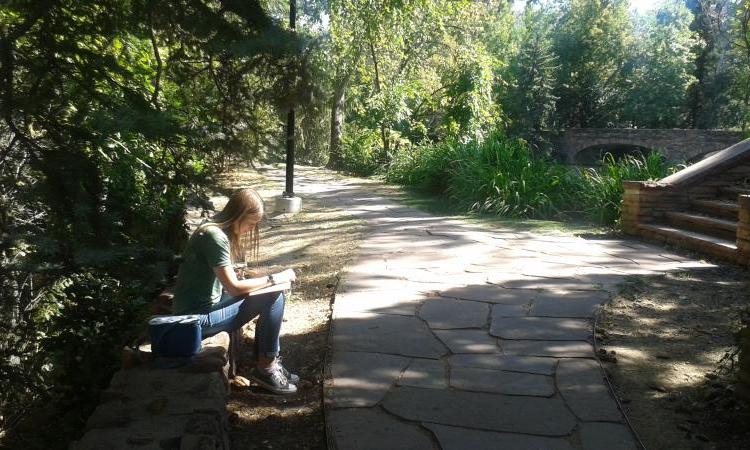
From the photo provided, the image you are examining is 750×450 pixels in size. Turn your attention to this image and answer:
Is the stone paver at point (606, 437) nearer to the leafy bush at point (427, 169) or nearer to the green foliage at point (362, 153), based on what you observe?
the leafy bush at point (427, 169)

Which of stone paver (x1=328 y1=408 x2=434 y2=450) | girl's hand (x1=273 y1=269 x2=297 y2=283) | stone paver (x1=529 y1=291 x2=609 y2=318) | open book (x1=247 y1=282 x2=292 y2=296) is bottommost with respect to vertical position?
stone paver (x1=328 y1=408 x2=434 y2=450)

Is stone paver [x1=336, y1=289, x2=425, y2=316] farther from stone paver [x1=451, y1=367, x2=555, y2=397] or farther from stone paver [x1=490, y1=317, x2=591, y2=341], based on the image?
stone paver [x1=451, y1=367, x2=555, y2=397]

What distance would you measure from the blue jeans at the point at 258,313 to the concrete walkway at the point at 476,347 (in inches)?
16.8

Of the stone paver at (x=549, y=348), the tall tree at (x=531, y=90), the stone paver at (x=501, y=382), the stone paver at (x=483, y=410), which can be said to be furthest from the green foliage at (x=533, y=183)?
the tall tree at (x=531, y=90)

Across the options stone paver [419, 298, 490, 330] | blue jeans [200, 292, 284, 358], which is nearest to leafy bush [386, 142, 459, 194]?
stone paver [419, 298, 490, 330]

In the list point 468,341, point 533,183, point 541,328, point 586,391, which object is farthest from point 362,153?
point 586,391

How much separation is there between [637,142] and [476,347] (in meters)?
27.9

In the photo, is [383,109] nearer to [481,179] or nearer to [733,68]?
[481,179]

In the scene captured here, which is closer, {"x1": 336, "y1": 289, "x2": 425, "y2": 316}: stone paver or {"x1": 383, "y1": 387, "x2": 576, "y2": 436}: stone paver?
{"x1": 383, "y1": 387, "x2": 576, "y2": 436}: stone paver

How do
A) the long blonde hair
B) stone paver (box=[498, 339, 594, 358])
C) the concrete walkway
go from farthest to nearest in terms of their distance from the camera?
stone paver (box=[498, 339, 594, 358]) < the long blonde hair < the concrete walkway

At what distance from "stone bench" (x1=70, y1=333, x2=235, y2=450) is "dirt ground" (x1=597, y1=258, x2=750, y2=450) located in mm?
2063

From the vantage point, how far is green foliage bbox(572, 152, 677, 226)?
9805mm

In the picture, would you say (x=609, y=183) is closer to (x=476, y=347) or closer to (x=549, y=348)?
(x=549, y=348)

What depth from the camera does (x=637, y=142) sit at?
2920cm
